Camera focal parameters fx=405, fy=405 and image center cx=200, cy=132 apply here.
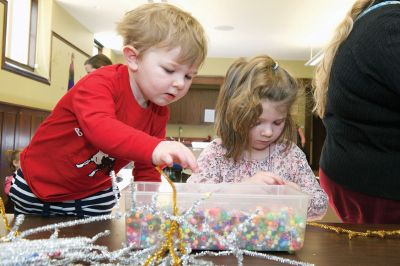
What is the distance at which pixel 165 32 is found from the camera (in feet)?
2.67

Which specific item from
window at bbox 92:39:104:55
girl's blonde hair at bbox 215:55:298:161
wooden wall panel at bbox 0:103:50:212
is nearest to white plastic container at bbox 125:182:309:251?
girl's blonde hair at bbox 215:55:298:161

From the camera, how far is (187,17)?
0.88 metres

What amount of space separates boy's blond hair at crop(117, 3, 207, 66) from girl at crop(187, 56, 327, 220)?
20 cm

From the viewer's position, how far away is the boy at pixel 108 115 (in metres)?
0.75

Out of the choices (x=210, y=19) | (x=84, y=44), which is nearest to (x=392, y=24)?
A: (x=210, y=19)

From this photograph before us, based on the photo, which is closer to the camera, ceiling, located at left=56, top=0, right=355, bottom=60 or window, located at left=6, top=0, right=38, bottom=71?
window, located at left=6, top=0, right=38, bottom=71

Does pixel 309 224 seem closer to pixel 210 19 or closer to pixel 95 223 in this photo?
pixel 95 223

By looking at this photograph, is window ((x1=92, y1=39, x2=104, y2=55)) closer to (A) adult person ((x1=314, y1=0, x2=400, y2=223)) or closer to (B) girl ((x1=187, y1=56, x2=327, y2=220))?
(B) girl ((x1=187, y1=56, x2=327, y2=220))

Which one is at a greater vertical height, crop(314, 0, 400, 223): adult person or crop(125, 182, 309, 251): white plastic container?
crop(314, 0, 400, 223): adult person

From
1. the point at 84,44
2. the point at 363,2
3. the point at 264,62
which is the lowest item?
the point at 264,62

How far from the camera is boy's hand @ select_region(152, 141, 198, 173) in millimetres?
529

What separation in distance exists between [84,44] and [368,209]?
5.74m

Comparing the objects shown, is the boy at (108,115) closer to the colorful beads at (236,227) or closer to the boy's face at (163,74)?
the boy's face at (163,74)

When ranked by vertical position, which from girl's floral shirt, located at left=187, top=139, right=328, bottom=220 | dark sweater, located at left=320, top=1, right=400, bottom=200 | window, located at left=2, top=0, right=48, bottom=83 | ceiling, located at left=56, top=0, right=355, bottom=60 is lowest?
girl's floral shirt, located at left=187, top=139, right=328, bottom=220
